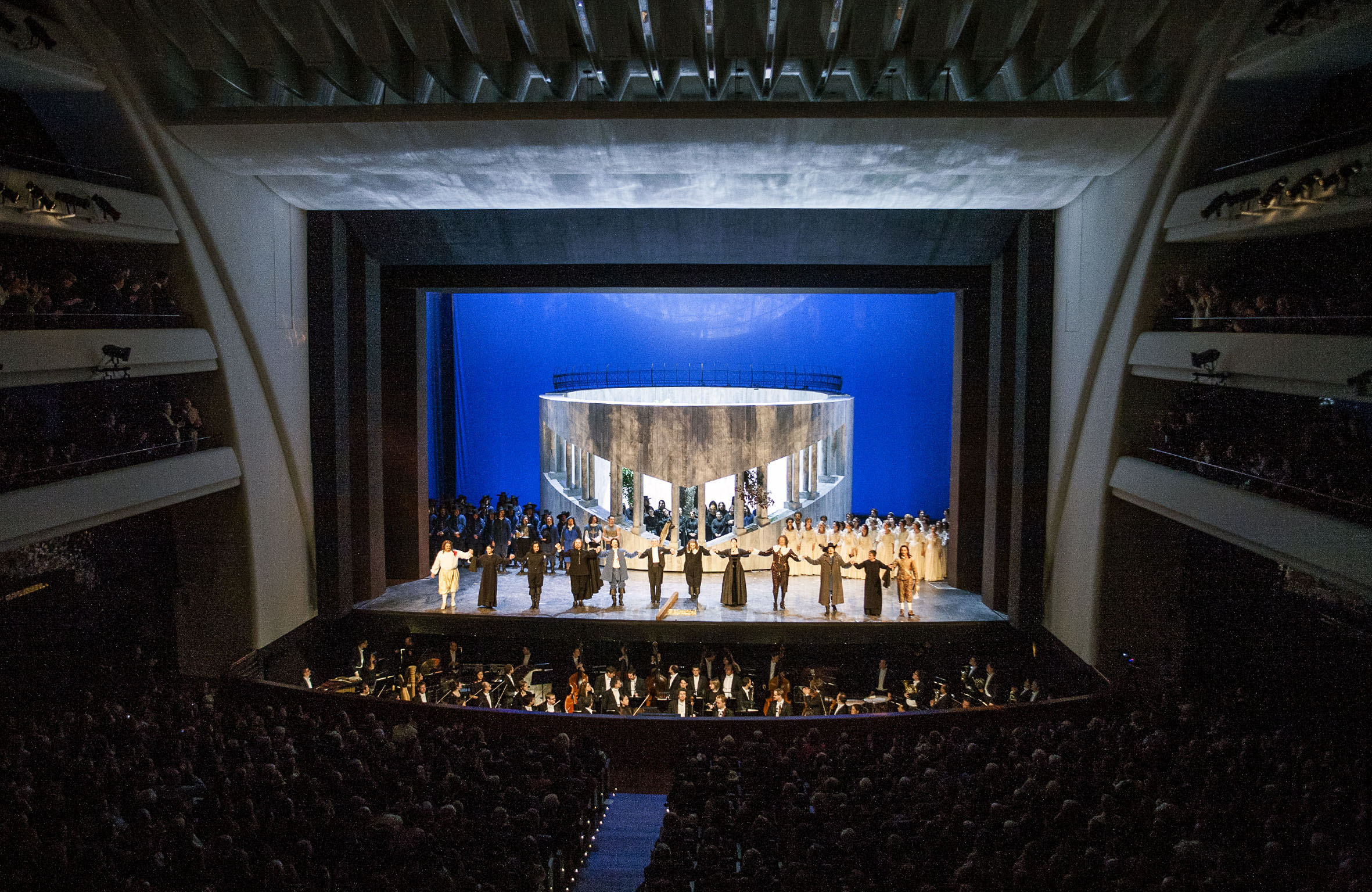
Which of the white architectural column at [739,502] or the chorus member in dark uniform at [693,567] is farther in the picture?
the white architectural column at [739,502]

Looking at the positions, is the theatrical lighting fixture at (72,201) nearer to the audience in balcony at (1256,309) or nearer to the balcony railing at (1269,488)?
the audience in balcony at (1256,309)

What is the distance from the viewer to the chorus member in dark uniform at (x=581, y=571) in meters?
13.1

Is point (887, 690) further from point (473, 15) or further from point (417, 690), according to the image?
point (473, 15)

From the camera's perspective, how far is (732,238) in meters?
13.3

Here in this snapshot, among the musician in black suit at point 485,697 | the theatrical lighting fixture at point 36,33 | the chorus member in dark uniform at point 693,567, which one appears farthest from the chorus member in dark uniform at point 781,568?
the theatrical lighting fixture at point 36,33

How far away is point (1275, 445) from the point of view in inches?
376

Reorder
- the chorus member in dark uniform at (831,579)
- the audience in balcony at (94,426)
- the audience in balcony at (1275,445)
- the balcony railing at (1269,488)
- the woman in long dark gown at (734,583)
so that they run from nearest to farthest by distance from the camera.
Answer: the balcony railing at (1269,488), the audience in balcony at (1275,445), the audience in balcony at (94,426), the chorus member in dark uniform at (831,579), the woman in long dark gown at (734,583)

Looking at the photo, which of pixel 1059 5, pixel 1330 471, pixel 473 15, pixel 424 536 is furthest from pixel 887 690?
pixel 473 15

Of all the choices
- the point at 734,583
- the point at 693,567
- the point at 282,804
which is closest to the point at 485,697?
the point at 693,567

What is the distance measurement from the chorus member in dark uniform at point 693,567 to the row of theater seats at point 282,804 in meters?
5.00

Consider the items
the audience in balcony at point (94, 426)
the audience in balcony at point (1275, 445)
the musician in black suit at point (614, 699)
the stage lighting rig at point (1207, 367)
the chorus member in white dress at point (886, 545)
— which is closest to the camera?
the audience in balcony at point (1275, 445)

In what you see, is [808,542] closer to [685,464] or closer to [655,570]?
[685,464]

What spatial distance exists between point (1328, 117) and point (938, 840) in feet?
28.0

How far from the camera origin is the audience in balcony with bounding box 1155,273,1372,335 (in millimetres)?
7484
